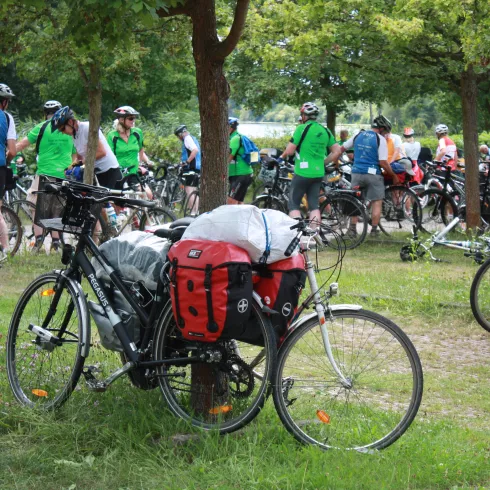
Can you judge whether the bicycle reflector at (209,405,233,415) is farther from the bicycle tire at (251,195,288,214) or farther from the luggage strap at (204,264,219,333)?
the bicycle tire at (251,195,288,214)

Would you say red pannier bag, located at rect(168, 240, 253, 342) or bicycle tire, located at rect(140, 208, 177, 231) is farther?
bicycle tire, located at rect(140, 208, 177, 231)

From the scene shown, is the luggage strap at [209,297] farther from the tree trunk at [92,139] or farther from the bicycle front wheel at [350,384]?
the tree trunk at [92,139]

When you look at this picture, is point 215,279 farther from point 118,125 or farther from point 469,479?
point 118,125

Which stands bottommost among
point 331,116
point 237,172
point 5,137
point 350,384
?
point 350,384

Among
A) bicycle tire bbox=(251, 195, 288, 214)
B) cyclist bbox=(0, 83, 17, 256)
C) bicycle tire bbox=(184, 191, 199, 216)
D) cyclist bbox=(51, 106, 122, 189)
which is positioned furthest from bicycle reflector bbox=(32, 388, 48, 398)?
bicycle tire bbox=(184, 191, 199, 216)

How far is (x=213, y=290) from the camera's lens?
174 inches

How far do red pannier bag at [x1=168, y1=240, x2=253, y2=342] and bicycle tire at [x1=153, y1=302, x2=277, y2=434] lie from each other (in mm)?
257

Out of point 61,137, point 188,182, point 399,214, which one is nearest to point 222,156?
point 61,137

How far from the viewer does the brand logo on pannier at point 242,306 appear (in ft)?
14.5

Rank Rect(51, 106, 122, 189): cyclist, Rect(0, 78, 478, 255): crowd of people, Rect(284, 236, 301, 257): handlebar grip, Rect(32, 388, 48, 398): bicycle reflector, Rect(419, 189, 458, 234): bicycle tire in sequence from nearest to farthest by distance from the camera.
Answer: Rect(284, 236, 301, 257): handlebar grip
Rect(32, 388, 48, 398): bicycle reflector
Rect(0, 78, 478, 255): crowd of people
Rect(51, 106, 122, 189): cyclist
Rect(419, 189, 458, 234): bicycle tire

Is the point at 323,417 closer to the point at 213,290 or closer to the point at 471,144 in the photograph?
the point at 213,290

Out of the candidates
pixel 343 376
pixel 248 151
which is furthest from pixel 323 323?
pixel 248 151

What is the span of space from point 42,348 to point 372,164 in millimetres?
9214

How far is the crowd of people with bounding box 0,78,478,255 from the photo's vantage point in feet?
37.6
